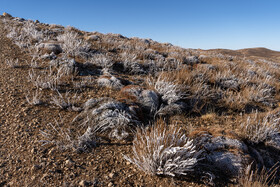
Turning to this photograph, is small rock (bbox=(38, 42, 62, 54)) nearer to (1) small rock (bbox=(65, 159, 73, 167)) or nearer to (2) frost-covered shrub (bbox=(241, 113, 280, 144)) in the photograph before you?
(1) small rock (bbox=(65, 159, 73, 167))

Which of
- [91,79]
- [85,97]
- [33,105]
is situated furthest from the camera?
[91,79]

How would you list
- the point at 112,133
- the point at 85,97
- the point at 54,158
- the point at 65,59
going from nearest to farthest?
the point at 54,158 → the point at 112,133 → the point at 85,97 → the point at 65,59

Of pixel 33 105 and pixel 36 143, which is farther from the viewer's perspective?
pixel 33 105

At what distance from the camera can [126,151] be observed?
220cm

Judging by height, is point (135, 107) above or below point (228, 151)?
above

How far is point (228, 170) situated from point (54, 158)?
85.6 inches

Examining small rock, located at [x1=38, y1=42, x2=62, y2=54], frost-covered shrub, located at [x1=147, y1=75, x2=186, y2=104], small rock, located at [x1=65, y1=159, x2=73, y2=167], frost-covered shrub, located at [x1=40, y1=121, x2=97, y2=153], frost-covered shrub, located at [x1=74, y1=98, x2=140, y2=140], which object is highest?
small rock, located at [x1=38, y1=42, x2=62, y2=54]

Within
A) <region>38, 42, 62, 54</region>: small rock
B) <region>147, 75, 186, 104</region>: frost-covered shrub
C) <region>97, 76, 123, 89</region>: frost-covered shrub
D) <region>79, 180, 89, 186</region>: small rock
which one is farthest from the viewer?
<region>38, 42, 62, 54</region>: small rock

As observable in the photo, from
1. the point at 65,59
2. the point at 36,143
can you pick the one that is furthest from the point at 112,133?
the point at 65,59

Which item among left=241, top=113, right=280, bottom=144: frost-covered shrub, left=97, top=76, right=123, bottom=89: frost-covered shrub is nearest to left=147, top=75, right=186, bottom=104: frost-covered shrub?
left=97, top=76, right=123, bottom=89: frost-covered shrub

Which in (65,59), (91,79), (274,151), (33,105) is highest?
(65,59)

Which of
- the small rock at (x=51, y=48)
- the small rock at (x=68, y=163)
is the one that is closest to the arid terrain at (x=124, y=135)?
the small rock at (x=68, y=163)

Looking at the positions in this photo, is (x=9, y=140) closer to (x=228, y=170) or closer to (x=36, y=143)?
(x=36, y=143)

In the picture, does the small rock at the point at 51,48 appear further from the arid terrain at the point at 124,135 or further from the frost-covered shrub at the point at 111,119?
the frost-covered shrub at the point at 111,119
